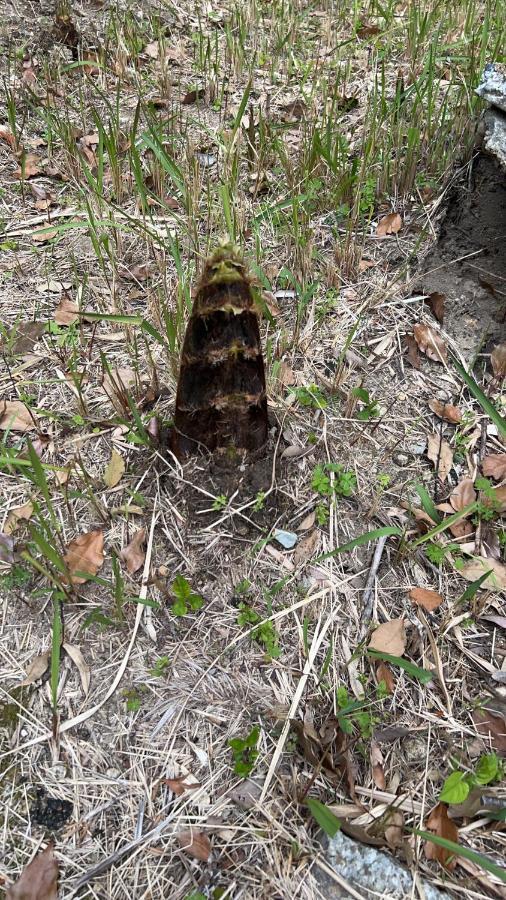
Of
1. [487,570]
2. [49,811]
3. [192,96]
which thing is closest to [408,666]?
[487,570]

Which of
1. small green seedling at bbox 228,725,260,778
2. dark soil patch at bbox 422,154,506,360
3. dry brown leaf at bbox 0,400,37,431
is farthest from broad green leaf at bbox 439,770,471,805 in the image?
dry brown leaf at bbox 0,400,37,431

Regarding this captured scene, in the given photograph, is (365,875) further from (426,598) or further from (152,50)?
(152,50)

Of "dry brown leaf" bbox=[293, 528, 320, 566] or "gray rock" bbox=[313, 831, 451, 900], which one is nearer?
"gray rock" bbox=[313, 831, 451, 900]

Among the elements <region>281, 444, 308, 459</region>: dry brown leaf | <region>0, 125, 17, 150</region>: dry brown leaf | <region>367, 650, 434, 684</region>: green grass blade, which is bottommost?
<region>367, 650, 434, 684</region>: green grass blade

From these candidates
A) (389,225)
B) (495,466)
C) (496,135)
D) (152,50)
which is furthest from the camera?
(152,50)

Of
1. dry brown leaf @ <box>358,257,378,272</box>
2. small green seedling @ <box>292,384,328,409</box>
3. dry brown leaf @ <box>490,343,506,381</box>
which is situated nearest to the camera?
small green seedling @ <box>292,384,328,409</box>

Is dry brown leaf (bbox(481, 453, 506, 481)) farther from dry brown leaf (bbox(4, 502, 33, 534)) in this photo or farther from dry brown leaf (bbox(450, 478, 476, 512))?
dry brown leaf (bbox(4, 502, 33, 534))

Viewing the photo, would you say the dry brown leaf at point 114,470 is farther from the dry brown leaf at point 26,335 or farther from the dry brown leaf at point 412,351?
the dry brown leaf at point 412,351
